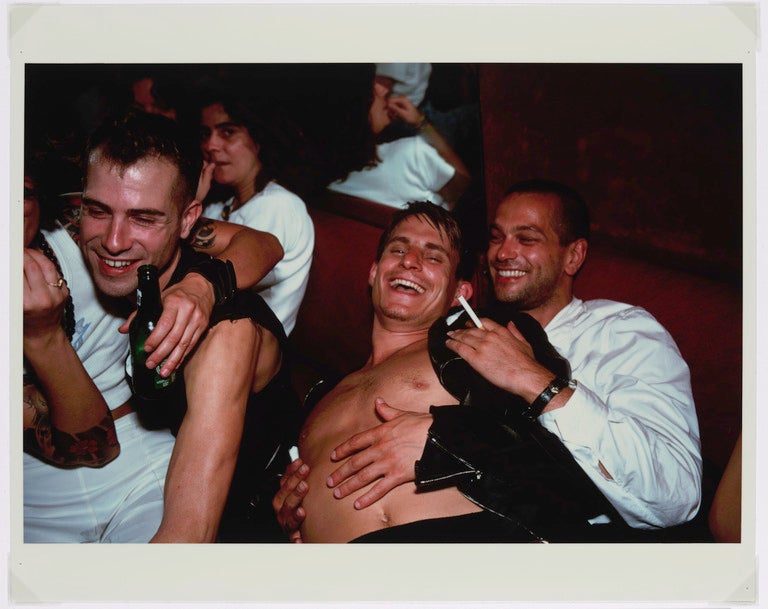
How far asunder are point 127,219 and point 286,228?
460 millimetres

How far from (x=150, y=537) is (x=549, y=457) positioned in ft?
3.28

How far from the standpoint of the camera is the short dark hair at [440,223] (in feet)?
6.03

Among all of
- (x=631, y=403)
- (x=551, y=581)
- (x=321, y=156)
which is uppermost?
(x=321, y=156)

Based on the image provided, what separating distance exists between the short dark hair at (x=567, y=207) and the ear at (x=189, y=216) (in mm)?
871

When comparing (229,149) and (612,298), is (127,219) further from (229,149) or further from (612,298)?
(612,298)

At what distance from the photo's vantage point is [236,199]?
1897 millimetres

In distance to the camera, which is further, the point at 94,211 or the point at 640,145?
the point at 640,145

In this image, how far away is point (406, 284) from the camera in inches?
72.2

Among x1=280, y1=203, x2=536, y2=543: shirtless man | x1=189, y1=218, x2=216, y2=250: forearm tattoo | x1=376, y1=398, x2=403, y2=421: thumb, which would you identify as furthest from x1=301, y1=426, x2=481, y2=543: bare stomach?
x1=189, y1=218, x2=216, y2=250: forearm tattoo

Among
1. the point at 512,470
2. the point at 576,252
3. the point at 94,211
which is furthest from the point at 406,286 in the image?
the point at 94,211

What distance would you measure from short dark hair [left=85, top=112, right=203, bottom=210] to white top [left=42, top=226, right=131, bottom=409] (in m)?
0.24

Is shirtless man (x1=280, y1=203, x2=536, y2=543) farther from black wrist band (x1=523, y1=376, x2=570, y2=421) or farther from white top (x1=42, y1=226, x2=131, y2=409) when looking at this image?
white top (x1=42, y1=226, x2=131, y2=409)

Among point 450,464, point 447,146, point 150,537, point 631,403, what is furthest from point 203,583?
point 447,146

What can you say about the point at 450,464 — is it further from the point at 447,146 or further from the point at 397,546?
the point at 447,146
